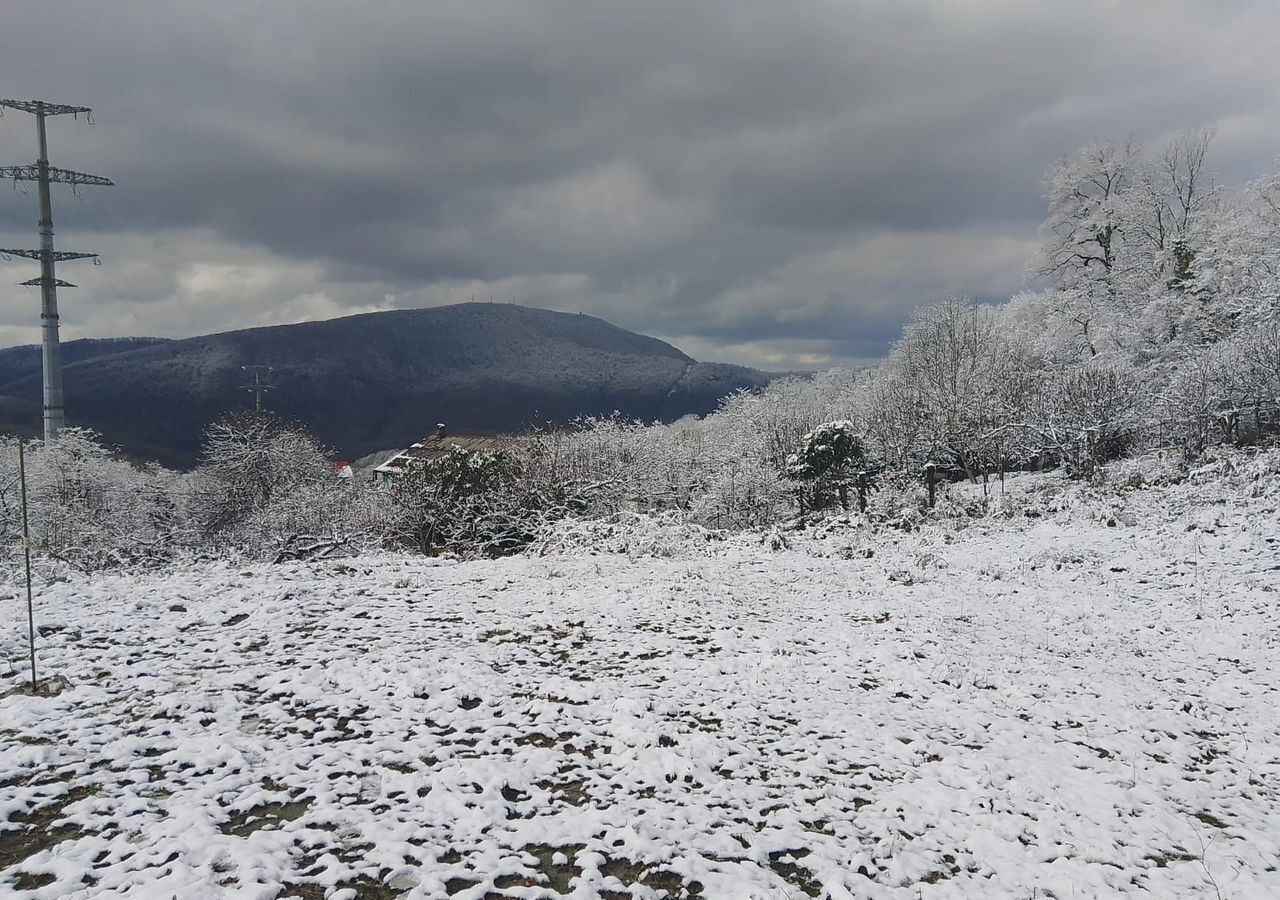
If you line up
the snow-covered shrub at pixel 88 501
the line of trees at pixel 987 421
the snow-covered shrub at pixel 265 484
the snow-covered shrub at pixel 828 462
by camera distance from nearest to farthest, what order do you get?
the line of trees at pixel 987 421 → the snow-covered shrub at pixel 88 501 → the snow-covered shrub at pixel 828 462 → the snow-covered shrub at pixel 265 484

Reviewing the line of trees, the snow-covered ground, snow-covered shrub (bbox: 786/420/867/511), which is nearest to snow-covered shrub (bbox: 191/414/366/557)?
the line of trees

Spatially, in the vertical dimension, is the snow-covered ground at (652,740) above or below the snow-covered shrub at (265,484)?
below

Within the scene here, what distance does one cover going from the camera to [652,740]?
6.20 meters

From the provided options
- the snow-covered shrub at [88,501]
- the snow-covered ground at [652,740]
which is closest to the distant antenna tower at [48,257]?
the snow-covered shrub at [88,501]

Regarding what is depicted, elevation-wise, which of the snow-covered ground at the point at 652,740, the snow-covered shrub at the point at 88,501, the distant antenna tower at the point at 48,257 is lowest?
the snow-covered ground at the point at 652,740

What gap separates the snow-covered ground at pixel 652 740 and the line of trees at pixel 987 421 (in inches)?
398

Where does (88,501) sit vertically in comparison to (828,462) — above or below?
below

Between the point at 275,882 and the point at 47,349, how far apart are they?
53.8 meters

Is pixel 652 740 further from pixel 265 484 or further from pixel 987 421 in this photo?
pixel 265 484

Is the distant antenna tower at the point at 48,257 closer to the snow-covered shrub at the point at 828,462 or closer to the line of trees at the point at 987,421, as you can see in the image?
the line of trees at the point at 987,421

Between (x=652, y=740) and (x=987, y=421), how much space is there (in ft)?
81.8

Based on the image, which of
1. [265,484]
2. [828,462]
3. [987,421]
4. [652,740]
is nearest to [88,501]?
[265,484]

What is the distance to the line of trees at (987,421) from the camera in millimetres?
20531

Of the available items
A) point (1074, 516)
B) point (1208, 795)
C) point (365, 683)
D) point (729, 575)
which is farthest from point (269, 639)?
point (1074, 516)
